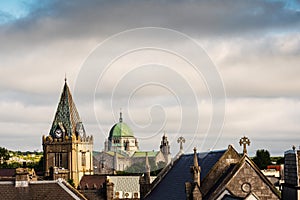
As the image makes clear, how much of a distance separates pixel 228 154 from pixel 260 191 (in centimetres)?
349

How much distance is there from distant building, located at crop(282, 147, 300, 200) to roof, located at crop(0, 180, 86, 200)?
1598 centimetres

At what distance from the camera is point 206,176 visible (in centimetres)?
4566

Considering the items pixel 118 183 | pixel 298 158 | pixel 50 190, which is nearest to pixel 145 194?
pixel 50 190

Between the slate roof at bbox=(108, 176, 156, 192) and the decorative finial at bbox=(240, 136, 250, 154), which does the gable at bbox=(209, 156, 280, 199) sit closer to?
the decorative finial at bbox=(240, 136, 250, 154)

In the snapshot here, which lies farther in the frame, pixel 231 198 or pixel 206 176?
pixel 206 176

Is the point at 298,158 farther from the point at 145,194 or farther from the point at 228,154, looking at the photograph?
the point at 145,194

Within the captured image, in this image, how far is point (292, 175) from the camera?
127ft

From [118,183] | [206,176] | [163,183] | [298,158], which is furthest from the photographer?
[118,183]

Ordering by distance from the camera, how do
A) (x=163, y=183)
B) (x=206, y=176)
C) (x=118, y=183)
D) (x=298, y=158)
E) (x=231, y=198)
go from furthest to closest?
1. (x=118, y=183)
2. (x=163, y=183)
3. (x=206, y=176)
4. (x=231, y=198)
5. (x=298, y=158)

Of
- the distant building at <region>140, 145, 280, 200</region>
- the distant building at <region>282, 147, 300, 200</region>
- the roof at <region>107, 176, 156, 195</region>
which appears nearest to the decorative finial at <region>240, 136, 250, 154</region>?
the distant building at <region>140, 145, 280, 200</region>

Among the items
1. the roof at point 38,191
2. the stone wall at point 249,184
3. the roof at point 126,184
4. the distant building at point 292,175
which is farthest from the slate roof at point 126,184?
the distant building at point 292,175

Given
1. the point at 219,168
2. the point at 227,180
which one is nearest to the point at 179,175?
the point at 219,168

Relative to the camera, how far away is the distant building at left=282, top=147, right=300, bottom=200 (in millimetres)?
37969

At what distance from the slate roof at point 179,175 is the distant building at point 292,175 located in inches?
302
